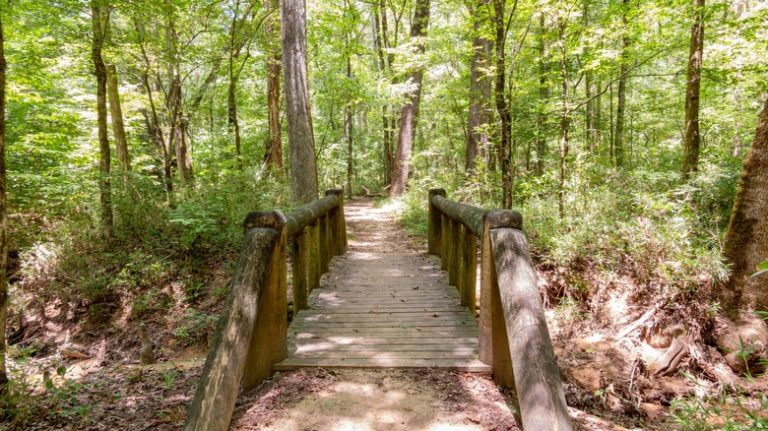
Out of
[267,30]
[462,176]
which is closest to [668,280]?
[462,176]

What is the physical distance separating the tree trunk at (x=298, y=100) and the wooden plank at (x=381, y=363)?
4491mm

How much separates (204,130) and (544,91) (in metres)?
12.5

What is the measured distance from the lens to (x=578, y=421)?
250cm

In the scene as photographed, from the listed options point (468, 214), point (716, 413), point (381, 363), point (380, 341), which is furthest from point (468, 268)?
point (716, 413)

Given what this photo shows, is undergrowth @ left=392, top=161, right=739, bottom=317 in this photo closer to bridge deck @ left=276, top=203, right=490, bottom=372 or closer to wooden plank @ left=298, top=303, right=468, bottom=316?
bridge deck @ left=276, top=203, right=490, bottom=372

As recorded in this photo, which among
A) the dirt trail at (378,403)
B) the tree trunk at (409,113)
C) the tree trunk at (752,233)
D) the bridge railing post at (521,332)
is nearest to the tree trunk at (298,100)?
the dirt trail at (378,403)

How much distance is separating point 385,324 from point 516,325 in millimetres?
1980

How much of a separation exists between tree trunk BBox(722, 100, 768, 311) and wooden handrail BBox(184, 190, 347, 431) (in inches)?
187

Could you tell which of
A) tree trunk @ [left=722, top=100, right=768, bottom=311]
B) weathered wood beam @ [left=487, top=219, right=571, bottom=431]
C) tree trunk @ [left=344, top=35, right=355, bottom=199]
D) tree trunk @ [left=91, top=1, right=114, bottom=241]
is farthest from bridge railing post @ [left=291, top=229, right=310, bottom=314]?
tree trunk @ [left=344, top=35, right=355, bottom=199]

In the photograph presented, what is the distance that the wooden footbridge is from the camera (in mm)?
2070

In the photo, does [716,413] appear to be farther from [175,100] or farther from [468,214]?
[175,100]

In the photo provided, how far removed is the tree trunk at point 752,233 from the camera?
4352mm

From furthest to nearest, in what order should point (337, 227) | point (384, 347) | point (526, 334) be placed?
point (337, 227) → point (384, 347) → point (526, 334)

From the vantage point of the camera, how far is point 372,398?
8.86 feet
